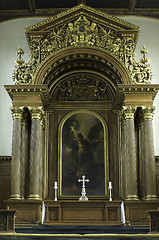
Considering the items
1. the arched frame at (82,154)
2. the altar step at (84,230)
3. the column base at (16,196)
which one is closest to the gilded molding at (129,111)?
the arched frame at (82,154)

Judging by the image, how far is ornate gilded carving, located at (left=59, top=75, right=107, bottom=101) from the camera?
1642 cm

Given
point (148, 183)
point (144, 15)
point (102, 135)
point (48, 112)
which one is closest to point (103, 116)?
point (102, 135)

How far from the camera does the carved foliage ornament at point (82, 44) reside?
14.9 meters

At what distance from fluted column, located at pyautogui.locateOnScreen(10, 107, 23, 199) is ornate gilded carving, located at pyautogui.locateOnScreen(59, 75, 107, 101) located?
245 centimetres

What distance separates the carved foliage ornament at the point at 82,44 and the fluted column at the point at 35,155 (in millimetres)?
1226

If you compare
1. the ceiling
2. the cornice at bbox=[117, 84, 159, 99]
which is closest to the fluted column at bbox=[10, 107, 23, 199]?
the cornice at bbox=[117, 84, 159, 99]

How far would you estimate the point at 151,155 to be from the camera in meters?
14.3

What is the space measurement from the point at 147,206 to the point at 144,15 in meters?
8.36

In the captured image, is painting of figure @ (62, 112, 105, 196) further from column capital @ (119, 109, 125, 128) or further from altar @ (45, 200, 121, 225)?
altar @ (45, 200, 121, 225)

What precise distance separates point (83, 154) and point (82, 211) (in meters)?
2.61

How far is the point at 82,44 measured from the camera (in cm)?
1516

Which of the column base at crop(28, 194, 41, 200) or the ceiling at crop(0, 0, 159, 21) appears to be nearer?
the column base at crop(28, 194, 41, 200)

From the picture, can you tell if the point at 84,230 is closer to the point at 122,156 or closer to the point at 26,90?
the point at 122,156

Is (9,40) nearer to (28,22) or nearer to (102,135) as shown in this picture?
(28,22)
